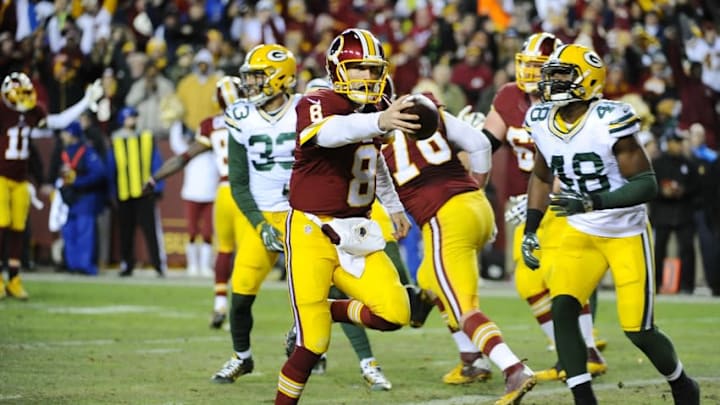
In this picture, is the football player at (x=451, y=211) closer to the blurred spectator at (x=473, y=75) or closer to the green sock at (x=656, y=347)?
the green sock at (x=656, y=347)

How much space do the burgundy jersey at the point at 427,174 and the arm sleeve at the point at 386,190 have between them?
0.39 metres

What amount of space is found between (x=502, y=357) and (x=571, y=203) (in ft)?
3.04

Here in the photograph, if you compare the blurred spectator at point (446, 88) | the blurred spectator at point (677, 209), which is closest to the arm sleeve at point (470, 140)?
the blurred spectator at point (677, 209)

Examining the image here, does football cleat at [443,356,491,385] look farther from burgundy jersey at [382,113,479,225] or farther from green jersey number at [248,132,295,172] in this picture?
green jersey number at [248,132,295,172]

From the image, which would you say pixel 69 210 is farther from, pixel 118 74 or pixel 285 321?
pixel 285 321

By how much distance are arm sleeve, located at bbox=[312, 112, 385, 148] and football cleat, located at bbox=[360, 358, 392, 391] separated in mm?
2188

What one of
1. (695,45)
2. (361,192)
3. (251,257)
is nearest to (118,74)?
(695,45)

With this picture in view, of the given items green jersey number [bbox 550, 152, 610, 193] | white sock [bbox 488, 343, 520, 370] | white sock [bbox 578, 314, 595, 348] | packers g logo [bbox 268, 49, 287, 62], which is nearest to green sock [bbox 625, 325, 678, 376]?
white sock [bbox 488, 343, 520, 370]

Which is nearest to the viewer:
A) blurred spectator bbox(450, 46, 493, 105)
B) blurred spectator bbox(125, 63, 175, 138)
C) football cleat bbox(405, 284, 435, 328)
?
football cleat bbox(405, 284, 435, 328)

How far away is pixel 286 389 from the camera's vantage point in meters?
5.71

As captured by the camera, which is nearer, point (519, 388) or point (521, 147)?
point (519, 388)

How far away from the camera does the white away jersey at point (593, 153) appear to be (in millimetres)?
5887

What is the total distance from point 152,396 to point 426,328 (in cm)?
413

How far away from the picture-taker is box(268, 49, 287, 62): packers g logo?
314 inches
